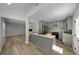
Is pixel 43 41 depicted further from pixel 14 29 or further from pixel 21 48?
pixel 14 29

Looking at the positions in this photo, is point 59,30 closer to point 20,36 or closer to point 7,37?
point 20,36

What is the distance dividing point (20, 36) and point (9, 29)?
0.67 ft

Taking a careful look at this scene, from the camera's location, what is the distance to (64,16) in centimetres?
147

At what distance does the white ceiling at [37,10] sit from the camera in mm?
1436

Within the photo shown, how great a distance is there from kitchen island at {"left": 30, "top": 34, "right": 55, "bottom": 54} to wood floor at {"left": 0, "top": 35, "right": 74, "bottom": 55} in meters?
0.06

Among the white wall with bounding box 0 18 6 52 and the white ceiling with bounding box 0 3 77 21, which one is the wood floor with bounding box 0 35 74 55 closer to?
the white wall with bounding box 0 18 6 52

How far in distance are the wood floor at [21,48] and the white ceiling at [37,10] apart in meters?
0.35

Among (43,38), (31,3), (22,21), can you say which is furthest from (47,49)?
(31,3)

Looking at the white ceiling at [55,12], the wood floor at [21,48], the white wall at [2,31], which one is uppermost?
the white ceiling at [55,12]

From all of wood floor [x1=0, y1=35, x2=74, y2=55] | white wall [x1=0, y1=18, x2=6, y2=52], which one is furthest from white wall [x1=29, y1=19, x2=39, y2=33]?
white wall [x1=0, y1=18, x2=6, y2=52]

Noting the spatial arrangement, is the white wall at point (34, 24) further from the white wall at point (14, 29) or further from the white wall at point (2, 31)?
the white wall at point (2, 31)

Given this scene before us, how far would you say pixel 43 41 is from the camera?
153 centimetres

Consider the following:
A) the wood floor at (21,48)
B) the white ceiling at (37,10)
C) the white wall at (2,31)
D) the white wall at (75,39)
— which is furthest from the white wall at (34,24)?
the white wall at (75,39)

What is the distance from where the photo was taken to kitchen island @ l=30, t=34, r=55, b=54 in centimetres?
148
